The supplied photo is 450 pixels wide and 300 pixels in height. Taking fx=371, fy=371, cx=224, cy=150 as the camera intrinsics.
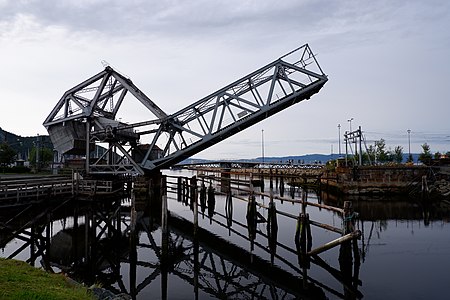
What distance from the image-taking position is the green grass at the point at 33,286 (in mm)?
6465

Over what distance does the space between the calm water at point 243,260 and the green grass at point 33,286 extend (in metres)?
3.54

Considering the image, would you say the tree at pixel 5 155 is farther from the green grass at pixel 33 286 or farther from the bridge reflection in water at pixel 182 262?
the green grass at pixel 33 286

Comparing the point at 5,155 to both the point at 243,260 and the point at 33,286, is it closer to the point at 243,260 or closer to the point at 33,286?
the point at 243,260

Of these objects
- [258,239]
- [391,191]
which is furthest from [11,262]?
[391,191]

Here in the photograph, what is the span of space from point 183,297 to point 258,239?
763 centimetres

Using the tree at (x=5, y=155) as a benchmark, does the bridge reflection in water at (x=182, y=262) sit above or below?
below

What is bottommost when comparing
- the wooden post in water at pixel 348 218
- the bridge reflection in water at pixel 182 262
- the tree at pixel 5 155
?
the bridge reflection in water at pixel 182 262

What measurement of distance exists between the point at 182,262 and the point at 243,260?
2379mm

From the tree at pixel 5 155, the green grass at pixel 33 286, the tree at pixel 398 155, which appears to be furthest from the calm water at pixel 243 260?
the tree at pixel 398 155

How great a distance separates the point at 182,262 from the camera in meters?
14.3

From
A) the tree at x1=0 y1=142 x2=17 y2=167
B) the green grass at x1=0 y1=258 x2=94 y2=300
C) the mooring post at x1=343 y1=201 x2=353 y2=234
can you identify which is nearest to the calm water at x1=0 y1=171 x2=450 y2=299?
the mooring post at x1=343 y1=201 x2=353 y2=234

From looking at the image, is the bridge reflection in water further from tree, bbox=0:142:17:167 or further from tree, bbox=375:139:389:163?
tree, bbox=375:139:389:163

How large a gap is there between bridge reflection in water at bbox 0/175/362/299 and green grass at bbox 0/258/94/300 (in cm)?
357

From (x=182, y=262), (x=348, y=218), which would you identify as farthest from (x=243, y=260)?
(x=348, y=218)
